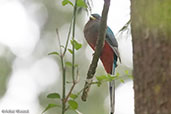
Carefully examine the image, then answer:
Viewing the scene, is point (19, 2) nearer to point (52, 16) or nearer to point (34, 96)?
point (52, 16)

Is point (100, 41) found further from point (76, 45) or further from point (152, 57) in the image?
point (152, 57)

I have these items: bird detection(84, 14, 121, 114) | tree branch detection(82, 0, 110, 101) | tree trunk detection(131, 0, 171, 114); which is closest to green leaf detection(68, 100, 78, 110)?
tree branch detection(82, 0, 110, 101)

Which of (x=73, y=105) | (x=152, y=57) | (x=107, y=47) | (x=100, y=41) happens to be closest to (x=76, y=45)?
(x=100, y=41)

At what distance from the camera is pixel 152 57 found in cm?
210

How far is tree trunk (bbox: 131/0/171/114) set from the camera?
2053 millimetres

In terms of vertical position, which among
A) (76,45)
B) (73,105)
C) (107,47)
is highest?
(76,45)

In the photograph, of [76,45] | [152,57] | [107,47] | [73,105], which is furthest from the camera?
[107,47]

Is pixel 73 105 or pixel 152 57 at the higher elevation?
pixel 152 57

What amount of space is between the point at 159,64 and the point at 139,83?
0.46 feet

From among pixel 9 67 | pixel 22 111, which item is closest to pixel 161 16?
pixel 22 111

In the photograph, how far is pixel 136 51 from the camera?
2195 millimetres

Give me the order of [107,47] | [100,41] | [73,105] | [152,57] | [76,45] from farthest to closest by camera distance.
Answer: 1. [107,47]
2. [100,41]
3. [76,45]
4. [73,105]
5. [152,57]

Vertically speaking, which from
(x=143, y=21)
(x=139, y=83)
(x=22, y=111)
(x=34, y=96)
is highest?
(x=143, y=21)

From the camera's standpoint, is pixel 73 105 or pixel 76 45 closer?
pixel 73 105
